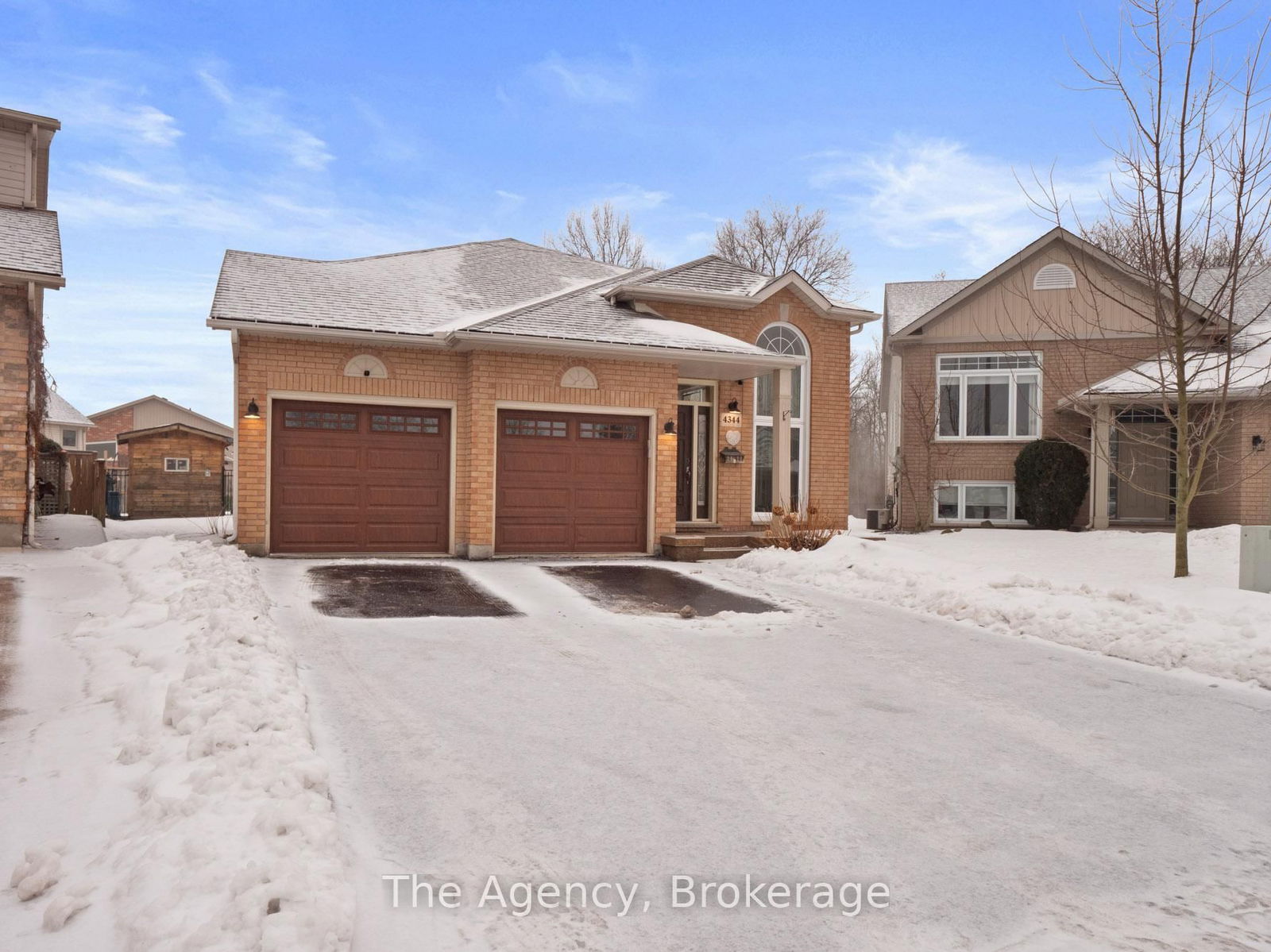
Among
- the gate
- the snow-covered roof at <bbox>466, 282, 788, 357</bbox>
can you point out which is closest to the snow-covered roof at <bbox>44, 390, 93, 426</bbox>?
the gate

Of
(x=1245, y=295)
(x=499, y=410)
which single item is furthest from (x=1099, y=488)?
(x=499, y=410)

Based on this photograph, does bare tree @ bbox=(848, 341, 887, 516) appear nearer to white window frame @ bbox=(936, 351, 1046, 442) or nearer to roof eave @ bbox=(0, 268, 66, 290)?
white window frame @ bbox=(936, 351, 1046, 442)

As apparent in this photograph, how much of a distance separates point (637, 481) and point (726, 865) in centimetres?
1075

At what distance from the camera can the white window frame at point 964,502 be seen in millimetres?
18594

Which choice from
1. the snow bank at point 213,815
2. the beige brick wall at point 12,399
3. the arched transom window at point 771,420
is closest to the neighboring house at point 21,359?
the beige brick wall at point 12,399

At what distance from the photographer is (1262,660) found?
6.17 metres

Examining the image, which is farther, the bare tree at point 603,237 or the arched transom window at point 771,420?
the bare tree at point 603,237

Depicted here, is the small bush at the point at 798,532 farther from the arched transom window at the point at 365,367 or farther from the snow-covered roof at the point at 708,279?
the arched transom window at the point at 365,367

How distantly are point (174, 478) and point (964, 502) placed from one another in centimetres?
2244

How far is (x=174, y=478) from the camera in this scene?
25.5m

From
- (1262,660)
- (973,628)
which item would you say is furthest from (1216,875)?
(973,628)

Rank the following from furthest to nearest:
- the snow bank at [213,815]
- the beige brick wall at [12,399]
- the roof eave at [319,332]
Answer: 1. the beige brick wall at [12,399]
2. the roof eave at [319,332]
3. the snow bank at [213,815]

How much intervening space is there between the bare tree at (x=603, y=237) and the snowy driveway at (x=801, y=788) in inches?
1101

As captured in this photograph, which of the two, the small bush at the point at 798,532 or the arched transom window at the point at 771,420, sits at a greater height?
the arched transom window at the point at 771,420
